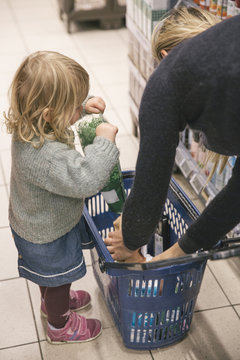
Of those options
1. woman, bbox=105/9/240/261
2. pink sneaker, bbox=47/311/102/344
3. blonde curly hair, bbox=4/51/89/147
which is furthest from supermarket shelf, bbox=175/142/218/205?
woman, bbox=105/9/240/261

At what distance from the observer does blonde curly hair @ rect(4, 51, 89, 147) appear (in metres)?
1.59

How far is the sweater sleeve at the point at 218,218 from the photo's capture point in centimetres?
164

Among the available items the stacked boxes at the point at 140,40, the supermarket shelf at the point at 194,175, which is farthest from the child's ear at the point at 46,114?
the stacked boxes at the point at 140,40

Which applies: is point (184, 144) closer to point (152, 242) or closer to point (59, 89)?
point (152, 242)

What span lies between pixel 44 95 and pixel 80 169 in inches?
10.5

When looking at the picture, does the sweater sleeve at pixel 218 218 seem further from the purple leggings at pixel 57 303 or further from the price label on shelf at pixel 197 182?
the price label on shelf at pixel 197 182

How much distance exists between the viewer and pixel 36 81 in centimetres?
158

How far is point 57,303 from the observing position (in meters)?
2.06

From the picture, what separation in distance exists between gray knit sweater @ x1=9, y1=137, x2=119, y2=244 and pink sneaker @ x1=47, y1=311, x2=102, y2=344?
540 millimetres

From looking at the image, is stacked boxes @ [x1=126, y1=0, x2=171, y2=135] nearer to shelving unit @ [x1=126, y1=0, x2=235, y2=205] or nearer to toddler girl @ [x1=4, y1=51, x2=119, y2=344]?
shelving unit @ [x1=126, y1=0, x2=235, y2=205]

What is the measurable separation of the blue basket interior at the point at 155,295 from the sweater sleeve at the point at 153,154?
0.39 m

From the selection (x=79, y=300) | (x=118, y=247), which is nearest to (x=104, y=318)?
(x=79, y=300)

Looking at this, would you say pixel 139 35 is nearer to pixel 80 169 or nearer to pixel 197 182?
pixel 197 182

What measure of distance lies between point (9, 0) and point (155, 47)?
5495 millimetres
